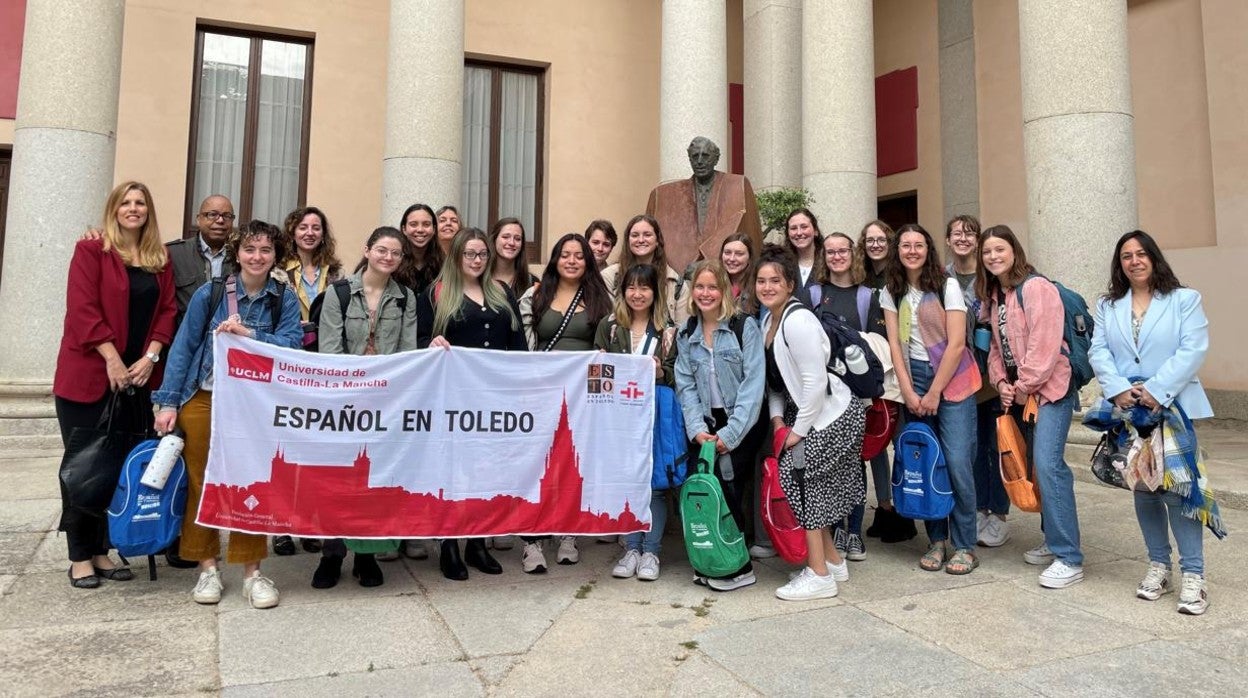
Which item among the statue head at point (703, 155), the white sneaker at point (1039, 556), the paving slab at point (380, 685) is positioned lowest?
the paving slab at point (380, 685)

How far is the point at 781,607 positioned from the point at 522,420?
172cm

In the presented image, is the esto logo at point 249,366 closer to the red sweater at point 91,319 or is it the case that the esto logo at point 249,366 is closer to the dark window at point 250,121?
the red sweater at point 91,319

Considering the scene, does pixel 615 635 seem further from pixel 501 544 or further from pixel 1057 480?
pixel 1057 480

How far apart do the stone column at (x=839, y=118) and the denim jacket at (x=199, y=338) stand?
7.90 metres

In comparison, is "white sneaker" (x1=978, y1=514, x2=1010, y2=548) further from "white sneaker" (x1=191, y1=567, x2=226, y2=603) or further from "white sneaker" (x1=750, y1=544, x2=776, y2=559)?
"white sneaker" (x1=191, y1=567, x2=226, y2=603)

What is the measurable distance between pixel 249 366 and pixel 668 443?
2.30 metres

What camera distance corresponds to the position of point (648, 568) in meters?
4.49

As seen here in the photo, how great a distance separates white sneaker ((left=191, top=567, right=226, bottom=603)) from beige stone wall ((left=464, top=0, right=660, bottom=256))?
1090 centimetres

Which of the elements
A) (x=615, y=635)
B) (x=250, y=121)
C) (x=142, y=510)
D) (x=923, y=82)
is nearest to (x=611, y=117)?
(x=923, y=82)

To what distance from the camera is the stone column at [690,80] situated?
10.4 m

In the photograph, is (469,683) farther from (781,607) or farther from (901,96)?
(901,96)

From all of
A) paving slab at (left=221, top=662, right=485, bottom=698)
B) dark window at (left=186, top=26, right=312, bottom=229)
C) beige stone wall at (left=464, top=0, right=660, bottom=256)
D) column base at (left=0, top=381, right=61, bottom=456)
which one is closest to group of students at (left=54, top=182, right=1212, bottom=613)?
paving slab at (left=221, top=662, right=485, bottom=698)

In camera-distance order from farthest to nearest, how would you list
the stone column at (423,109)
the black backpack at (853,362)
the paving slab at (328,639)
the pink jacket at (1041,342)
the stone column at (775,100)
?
the stone column at (775,100)
the stone column at (423,109)
the pink jacket at (1041,342)
the black backpack at (853,362)
the paving slab at (328,639)

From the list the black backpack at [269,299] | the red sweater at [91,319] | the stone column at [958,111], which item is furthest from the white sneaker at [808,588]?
the stone column at [958,111]
